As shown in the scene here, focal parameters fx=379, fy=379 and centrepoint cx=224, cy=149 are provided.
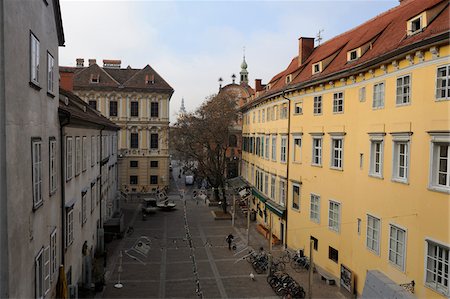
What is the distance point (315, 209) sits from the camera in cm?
2238

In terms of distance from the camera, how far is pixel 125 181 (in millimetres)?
50812

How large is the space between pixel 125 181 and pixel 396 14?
3978 cm

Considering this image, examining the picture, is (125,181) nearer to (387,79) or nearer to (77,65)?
(77,65)

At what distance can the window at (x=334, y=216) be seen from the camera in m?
19.9

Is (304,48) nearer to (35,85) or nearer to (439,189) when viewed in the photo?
(439,189)

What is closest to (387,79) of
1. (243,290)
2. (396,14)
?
(396,14)

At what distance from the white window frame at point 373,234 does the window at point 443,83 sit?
5.99 m

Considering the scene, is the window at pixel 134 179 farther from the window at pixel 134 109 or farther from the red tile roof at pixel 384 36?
the red tile roof at pixel 384 36

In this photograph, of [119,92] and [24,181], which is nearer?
[24,181]

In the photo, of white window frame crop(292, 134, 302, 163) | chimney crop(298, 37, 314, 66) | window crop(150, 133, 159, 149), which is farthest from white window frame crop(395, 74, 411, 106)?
window crop(150, 133, 159, 149)

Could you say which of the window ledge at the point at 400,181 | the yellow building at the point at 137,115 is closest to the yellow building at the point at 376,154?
the window ledge at the point at 400,181

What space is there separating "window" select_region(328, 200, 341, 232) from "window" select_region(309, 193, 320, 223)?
1260 millimetres

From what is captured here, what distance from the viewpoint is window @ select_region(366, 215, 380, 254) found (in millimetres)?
16172

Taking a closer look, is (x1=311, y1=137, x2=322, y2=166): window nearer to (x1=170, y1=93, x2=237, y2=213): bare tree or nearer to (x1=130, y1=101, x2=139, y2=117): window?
(x1=170, y1=93, x2=237, y2=213): bare tree
